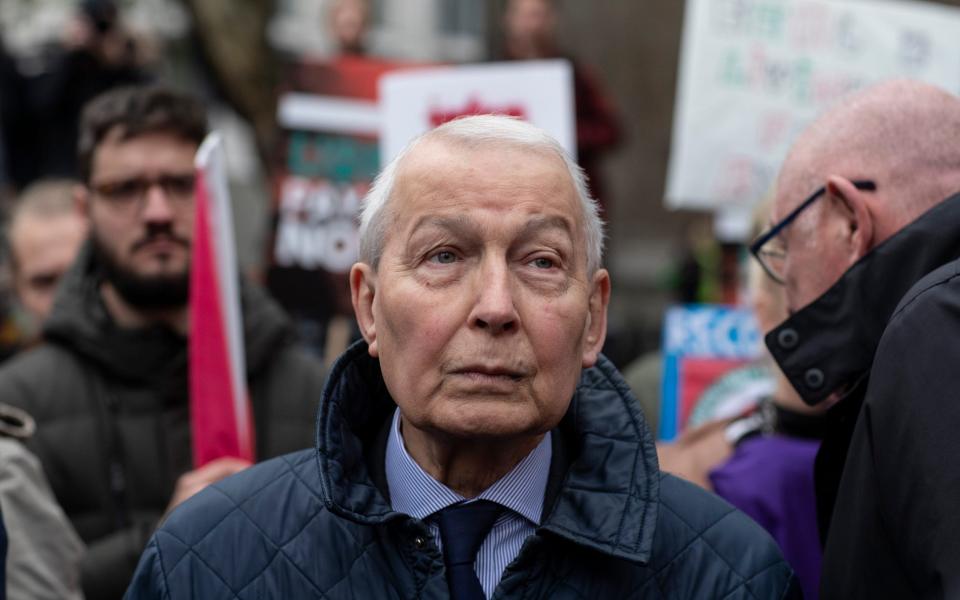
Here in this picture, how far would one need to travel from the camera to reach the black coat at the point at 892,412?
2375mm

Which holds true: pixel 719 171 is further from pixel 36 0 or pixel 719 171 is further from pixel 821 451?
pixel 36 0

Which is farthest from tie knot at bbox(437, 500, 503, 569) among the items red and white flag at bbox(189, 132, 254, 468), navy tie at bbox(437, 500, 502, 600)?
red and white flag at bbox(189, 132, 254, 468)

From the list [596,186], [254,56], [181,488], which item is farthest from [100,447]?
[254,56]

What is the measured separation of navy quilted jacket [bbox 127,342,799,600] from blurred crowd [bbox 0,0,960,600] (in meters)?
0.14

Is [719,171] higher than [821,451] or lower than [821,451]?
lower

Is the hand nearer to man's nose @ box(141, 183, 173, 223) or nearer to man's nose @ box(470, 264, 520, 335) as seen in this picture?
man's nose @ box(141, 183, 173, 223)

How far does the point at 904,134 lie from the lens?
2977 mm

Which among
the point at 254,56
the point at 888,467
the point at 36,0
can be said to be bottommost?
the point at 254,56

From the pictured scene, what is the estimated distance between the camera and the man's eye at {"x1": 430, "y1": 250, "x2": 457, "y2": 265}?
2578mm

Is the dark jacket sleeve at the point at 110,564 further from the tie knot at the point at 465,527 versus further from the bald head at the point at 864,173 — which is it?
the bald head at the point at 864,173

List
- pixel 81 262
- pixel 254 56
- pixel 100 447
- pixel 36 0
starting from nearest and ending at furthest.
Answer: pixel 100 447 → pixel 81 262 → pixel 36 0 → pixel 254 56

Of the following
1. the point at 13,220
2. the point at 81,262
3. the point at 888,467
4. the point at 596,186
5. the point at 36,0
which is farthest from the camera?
the point at 36,0

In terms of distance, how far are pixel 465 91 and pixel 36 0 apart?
5211 millimetres

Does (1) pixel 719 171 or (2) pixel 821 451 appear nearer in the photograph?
(2) pixel 821 451
